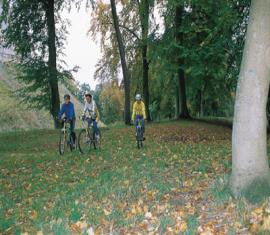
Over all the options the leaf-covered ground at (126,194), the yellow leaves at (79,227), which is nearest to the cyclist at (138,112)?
the leaf-covered ground at (126,194)

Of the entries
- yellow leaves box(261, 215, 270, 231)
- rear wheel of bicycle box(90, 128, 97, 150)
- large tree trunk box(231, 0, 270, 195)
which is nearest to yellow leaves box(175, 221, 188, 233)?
yellow leaves box(261, 215, 270, 231)

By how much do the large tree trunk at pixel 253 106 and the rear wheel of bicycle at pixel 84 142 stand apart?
899 cm

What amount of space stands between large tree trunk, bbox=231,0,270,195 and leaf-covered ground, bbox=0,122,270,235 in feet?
1.70

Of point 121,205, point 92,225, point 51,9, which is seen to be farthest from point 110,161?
point 51,9

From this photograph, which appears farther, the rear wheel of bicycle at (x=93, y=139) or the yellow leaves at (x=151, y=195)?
the rear wheel of bicycle at (x=93, y=139)

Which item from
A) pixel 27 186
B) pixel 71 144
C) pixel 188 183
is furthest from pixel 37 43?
pixel 188 183

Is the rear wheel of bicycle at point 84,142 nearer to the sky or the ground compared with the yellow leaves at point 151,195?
nearer to the sky

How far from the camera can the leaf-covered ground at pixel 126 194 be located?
22.7 ft

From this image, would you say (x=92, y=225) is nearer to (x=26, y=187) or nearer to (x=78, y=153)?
(x=26, y=187)

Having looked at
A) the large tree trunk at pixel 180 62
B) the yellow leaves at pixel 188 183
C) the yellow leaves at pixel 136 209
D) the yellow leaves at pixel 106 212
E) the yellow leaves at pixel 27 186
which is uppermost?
the large tree trunk at pixel 180 62

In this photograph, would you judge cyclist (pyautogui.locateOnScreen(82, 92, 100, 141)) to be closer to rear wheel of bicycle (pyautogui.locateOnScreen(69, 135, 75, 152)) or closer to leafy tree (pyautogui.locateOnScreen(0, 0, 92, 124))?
rear wheel of bicycle (pyautogui.locateOnScreen(69, 135, 75, 152))

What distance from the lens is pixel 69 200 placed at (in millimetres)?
9234

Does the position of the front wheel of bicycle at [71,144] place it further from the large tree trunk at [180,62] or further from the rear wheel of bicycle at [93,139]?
the large tree trunk at [180,62]

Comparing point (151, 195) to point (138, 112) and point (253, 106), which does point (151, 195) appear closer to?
point (253, 106)
